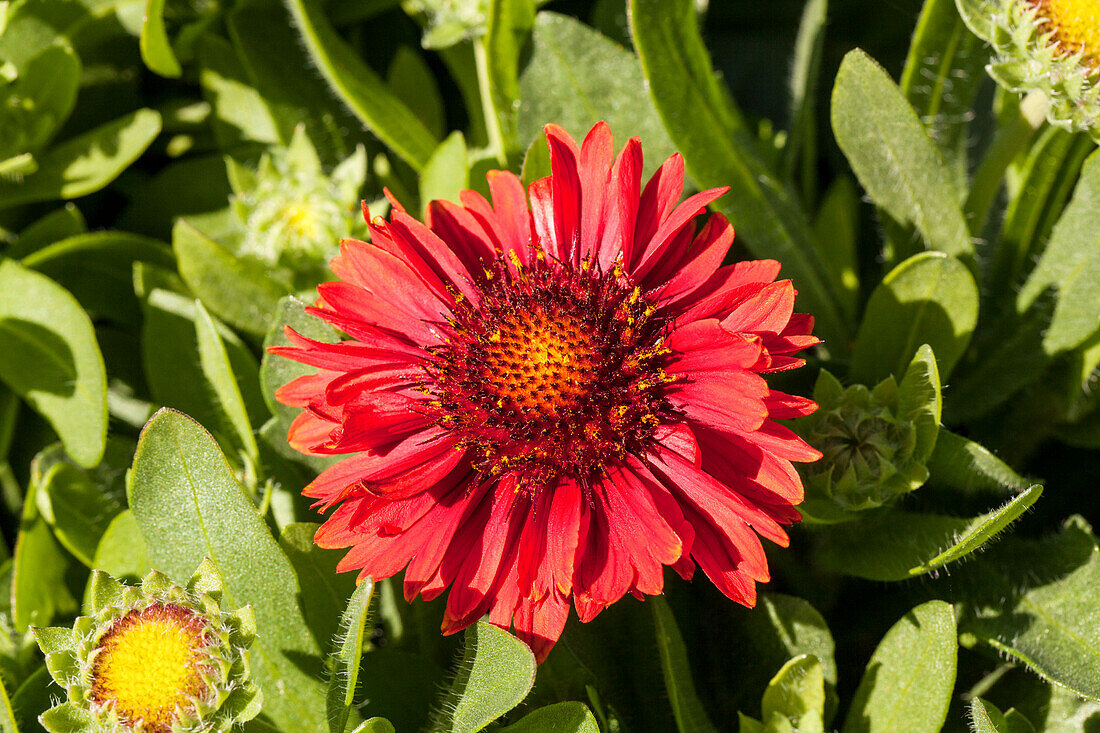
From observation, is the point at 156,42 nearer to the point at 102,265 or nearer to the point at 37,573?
the point at 102,265

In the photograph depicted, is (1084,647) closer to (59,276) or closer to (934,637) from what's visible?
(934,637)

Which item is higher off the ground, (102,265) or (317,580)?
(102,265)

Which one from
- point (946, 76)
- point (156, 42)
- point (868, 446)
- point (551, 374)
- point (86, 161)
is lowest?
point (868, 446)

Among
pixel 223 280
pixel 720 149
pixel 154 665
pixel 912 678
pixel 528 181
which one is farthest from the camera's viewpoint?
pixel 223 280

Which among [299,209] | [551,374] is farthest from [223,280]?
[551,374]

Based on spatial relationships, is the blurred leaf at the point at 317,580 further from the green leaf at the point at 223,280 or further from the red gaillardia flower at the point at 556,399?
the green leaf at the point at 223,280

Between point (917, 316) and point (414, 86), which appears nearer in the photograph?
point (917, 316)

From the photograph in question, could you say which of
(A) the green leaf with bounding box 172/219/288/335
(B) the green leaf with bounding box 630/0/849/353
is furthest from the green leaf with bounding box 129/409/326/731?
(B) the green leaf with bounding box 630/0/849/353
